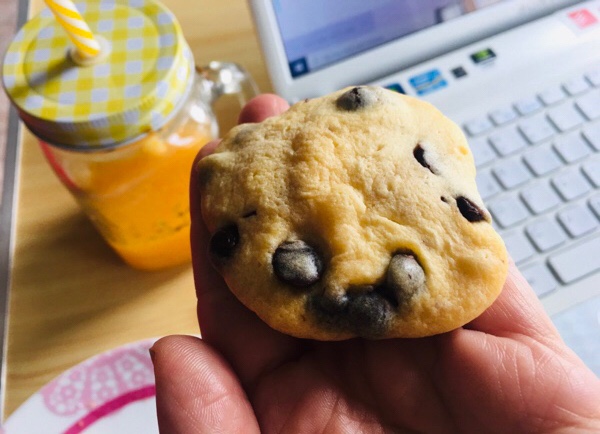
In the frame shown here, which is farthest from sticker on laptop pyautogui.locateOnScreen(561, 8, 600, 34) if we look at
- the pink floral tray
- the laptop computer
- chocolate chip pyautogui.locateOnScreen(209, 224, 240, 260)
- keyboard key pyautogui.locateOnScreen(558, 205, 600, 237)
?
the pink floral tray

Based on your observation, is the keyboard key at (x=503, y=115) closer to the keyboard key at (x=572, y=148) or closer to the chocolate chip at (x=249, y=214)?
the keyboard key at (x=572, y=148)

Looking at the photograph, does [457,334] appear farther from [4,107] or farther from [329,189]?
[4,107]

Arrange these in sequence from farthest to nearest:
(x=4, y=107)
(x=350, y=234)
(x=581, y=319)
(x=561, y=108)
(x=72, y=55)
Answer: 1. (x=4, y=107)
2. (x=561, y=108)
3. (x=581, y=319)
4. (x=72, y=55)
5. (x=350, y=234)

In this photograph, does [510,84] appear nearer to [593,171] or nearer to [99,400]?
[593,171]

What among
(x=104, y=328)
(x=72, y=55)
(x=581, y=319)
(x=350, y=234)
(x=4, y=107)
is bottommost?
(x=581, y=319)

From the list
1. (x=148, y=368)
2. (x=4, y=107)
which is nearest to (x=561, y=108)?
(x=148, y=368)

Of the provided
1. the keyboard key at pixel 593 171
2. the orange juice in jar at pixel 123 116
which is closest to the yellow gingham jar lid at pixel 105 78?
the orange juice in jar at pixel 123 116

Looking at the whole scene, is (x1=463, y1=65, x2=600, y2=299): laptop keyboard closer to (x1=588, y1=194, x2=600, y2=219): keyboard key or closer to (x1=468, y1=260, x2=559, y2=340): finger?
(x1=588, y1=194, x2=600, y2=219): keyboard key
